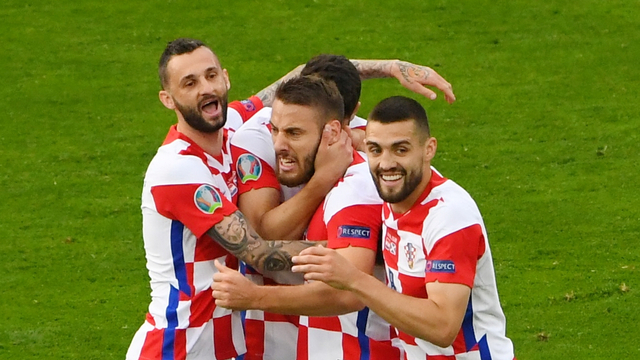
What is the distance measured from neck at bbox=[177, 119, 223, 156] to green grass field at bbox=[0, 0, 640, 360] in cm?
291

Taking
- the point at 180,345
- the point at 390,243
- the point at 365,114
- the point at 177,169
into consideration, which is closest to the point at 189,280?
the point at 180,345

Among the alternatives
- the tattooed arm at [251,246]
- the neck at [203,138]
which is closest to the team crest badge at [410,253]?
the tattooed arm at [251,246]

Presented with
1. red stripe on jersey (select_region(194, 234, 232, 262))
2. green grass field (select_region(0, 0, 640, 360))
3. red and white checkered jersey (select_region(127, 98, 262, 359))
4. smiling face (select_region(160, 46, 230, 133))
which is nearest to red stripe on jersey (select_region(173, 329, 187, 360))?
red and white checkered jersey (select_region(127, 98, 262, 359))

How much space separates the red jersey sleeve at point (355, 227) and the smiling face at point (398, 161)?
24cm

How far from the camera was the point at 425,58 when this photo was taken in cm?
1216

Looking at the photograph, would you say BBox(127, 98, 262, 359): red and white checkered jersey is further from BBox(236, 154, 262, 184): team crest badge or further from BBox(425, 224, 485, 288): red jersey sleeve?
BBox(425, 224, 485, 288): red jersey sleeve

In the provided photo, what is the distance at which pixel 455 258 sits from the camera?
13.5ft

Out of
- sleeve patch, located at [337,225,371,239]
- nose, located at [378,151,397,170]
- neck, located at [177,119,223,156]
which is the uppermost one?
neck, located at [177,119,223,156]

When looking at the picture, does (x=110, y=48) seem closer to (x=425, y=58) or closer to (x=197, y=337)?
(x=425, y=58)

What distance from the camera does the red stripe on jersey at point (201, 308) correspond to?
15.7 ft

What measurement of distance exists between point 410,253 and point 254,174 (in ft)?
3.17

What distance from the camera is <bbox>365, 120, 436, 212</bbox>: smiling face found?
424cm

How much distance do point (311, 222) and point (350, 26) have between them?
846cm

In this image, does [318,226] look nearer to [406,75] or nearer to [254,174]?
[254,174]
